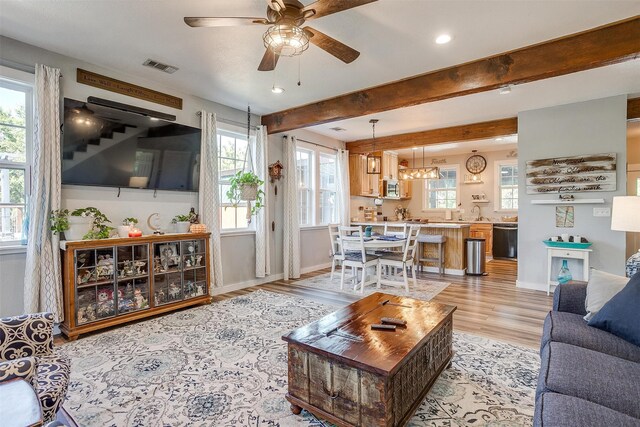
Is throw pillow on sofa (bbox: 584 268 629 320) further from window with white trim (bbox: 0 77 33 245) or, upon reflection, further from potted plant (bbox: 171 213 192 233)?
window with white trim (bbox: 0 77 33 245)

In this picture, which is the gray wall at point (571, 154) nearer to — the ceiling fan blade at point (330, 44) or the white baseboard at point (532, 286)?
the white baseboard at point (532, 286)

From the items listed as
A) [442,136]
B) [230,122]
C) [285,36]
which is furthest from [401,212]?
[285,36]

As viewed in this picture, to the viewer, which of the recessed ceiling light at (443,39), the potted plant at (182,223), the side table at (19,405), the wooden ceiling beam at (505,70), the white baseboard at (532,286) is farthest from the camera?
the white baseboard at (532,286)

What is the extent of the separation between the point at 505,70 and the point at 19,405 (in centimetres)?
408

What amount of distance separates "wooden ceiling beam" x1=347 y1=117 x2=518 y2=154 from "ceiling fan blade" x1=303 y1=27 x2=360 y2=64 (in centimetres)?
410

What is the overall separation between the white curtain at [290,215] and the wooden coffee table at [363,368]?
3516 millimetres

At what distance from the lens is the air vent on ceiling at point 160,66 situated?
338cm

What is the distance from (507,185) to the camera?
26.9ft

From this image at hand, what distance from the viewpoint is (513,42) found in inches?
114

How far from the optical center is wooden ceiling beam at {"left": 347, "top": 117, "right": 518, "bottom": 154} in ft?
17.7

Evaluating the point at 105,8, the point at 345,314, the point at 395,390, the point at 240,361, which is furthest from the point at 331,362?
the point at 105,8

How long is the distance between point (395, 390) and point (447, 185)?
27.6 ft

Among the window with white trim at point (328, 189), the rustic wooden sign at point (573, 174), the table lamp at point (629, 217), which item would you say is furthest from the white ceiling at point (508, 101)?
the table lamp at point (629, 217)

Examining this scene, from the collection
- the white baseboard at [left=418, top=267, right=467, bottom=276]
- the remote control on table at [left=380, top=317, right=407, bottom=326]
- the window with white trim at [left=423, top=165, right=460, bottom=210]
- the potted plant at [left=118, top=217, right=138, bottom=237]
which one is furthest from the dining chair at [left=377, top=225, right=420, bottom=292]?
the window with white trim at [left=423, top=165, right=460, bottom=210]
